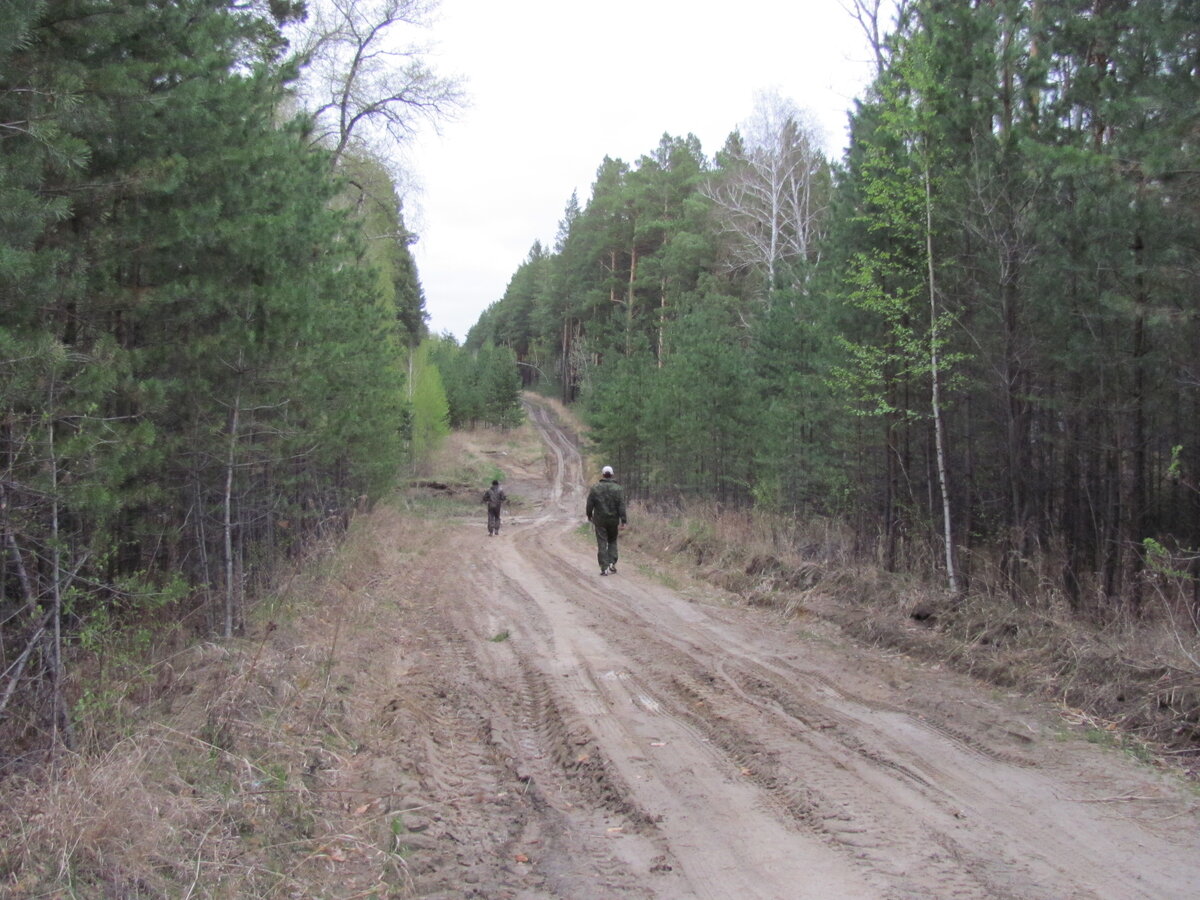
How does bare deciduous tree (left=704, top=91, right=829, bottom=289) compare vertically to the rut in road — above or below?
above

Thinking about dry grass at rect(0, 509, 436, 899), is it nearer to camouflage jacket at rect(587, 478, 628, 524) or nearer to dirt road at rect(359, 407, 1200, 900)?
dirt road at rect(359, 407, 1200, 900)

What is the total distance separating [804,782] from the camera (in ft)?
16.7

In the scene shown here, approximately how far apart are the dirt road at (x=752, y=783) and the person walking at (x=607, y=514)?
19.3 feet

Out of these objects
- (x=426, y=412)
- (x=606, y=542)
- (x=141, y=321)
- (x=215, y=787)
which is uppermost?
(x=426, y=412)

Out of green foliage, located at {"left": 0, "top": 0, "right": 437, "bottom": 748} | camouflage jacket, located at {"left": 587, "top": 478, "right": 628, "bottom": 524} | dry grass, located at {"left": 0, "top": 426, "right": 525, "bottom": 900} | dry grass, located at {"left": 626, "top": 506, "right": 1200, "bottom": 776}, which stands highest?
green foliage, located at {"left": 0, "top": 0, "right": 437, "bottom": 748}

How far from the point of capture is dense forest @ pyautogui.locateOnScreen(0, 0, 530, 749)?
5.05m

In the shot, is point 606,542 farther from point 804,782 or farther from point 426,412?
point 426,412

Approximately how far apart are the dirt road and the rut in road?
17 millimetres

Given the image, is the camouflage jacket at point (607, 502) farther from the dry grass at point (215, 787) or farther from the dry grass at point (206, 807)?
the dry grass at point (206, 807)

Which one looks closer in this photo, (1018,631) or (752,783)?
(752,783)

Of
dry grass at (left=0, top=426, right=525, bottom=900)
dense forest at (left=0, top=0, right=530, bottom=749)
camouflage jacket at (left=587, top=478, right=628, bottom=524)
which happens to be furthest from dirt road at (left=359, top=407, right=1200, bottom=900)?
camouflage jacket at (left=587, top=478, right=628, bottom=524)

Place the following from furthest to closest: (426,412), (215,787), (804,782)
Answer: (426,412) → (804,782) → (215,787)

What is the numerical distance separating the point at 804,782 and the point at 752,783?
32 centimetres

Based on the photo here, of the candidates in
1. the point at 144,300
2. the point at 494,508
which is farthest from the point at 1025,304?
the point at 494,508
